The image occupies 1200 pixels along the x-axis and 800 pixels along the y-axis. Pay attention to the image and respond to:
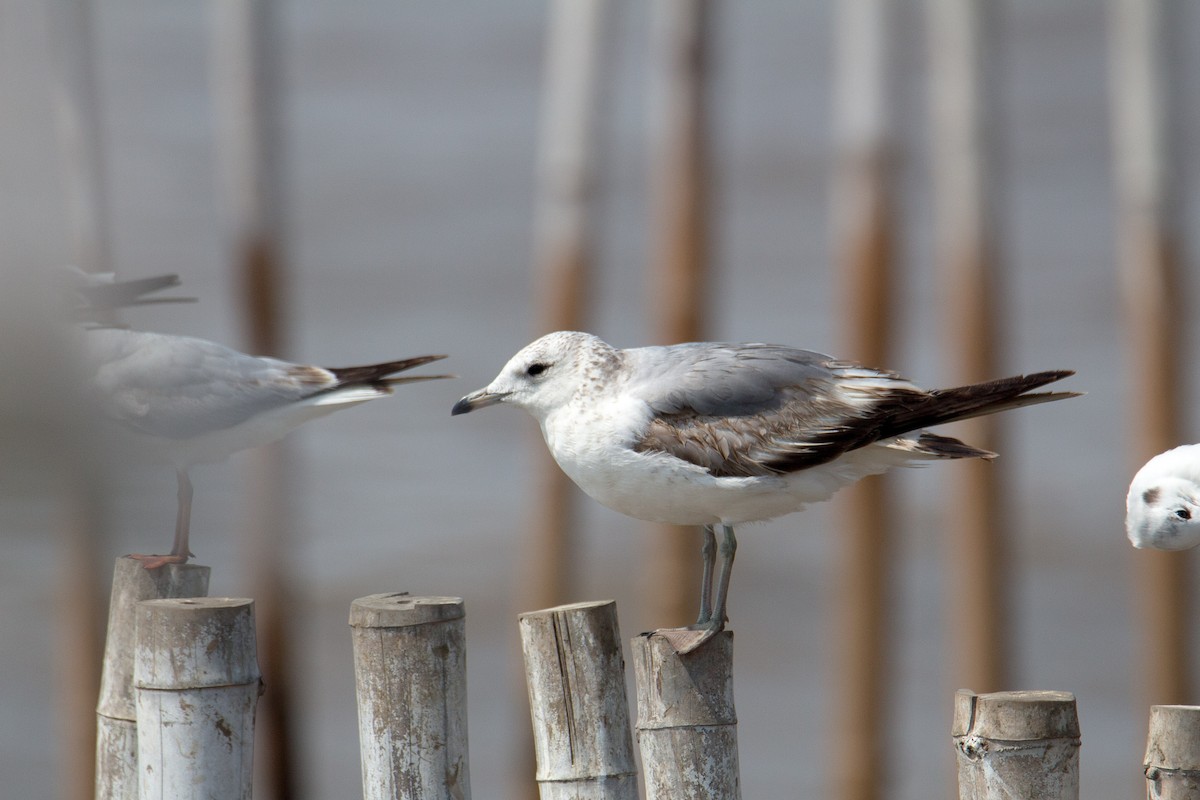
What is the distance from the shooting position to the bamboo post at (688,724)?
3.36 metres

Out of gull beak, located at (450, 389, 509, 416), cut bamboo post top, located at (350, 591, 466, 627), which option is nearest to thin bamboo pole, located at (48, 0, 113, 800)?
gull beak, located at (450, 389, 509, 416)

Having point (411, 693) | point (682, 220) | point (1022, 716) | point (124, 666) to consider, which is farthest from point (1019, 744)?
point (682, 220)

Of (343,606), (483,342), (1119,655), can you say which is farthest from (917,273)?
(343,606)

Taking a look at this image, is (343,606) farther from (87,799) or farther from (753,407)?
(753,407)

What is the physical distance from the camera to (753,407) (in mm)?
3604

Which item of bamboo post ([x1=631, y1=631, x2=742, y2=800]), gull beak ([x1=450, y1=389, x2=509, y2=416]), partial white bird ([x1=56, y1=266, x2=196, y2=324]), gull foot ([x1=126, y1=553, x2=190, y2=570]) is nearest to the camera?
partial white bird ([x1=56, y1=266, x2=196, y2=324])

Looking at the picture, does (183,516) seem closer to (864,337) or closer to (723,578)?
(723,578)

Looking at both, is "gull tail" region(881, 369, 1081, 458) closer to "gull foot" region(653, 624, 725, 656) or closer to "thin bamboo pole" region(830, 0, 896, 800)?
"gull foot" region(653, 624, 725, 656)

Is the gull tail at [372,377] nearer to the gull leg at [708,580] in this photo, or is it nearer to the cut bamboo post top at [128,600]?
the cut bamboo post top at [128,600]

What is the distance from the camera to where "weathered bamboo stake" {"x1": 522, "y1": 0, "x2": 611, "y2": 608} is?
7914mm

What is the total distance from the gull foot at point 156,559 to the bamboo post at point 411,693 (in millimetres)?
512

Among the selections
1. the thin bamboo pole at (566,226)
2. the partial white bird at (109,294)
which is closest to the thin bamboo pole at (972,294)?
the thin bamboo pole at (566,226)

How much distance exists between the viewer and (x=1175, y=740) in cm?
315

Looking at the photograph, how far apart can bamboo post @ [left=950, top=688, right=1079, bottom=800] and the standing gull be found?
1.95 feet
